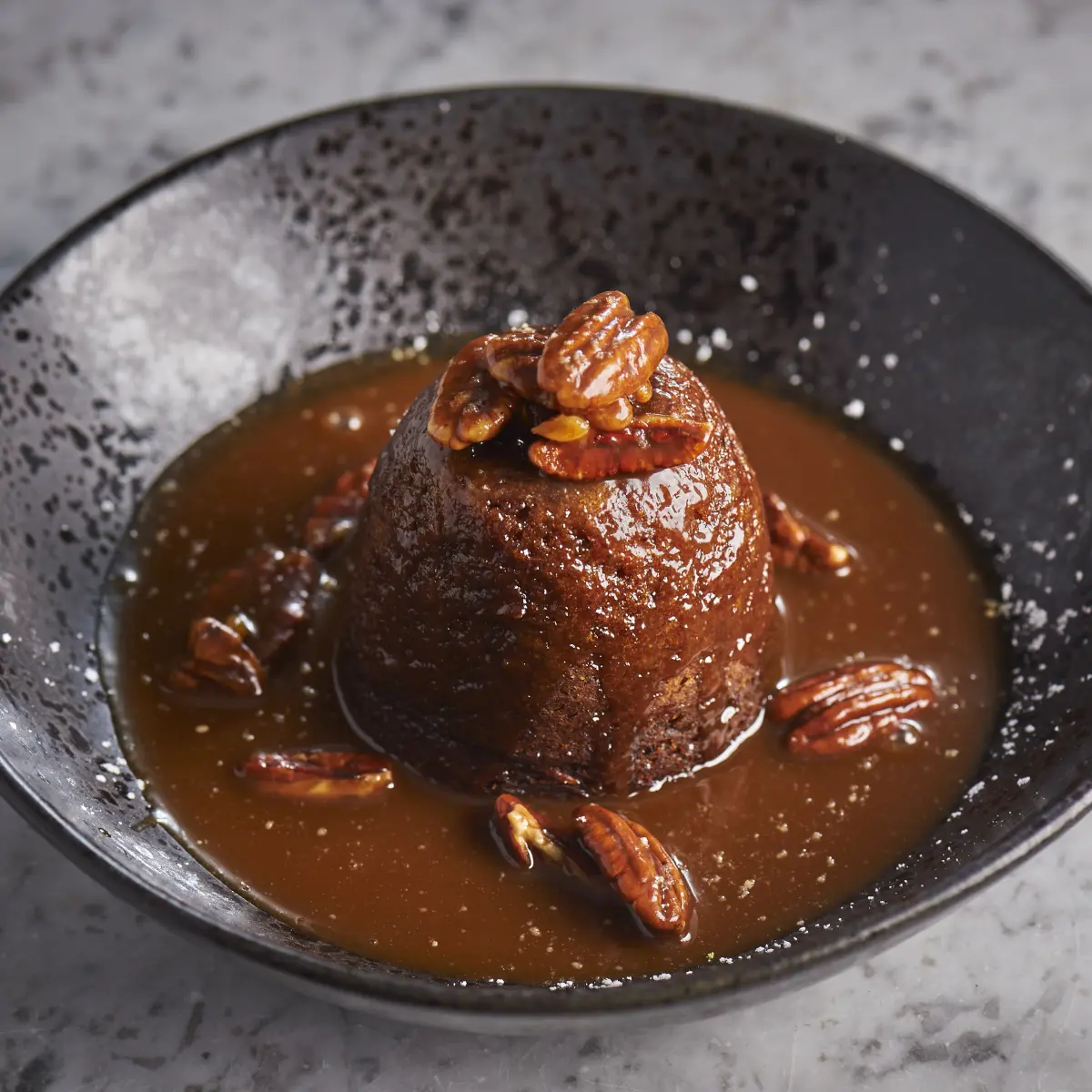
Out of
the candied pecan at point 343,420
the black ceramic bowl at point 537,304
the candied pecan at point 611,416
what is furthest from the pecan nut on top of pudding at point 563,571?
the candied pecan at point 343,420

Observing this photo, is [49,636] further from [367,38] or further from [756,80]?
[756,80]

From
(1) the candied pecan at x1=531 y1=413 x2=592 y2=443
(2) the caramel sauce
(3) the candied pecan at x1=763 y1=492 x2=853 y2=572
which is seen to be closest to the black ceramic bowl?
(2) the caramel sauce

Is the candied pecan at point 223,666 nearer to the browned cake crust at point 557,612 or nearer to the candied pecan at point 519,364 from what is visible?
the browned cake crust at point 557,612

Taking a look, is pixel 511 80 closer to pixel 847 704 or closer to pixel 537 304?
pixel 537 304

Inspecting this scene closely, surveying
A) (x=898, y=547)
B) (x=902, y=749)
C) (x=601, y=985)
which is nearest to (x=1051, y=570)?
(x=898, y=547)

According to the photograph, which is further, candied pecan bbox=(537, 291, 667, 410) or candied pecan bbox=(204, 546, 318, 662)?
candied pecan bbox=(204, 546, 318, 662)

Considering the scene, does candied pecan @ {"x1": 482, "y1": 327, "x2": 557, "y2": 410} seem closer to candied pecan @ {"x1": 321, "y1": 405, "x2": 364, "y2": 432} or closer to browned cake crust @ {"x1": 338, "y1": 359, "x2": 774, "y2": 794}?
browned cake crust @ {"x1": 338, "y1": 359, "x2": 774, "y2": 794}
